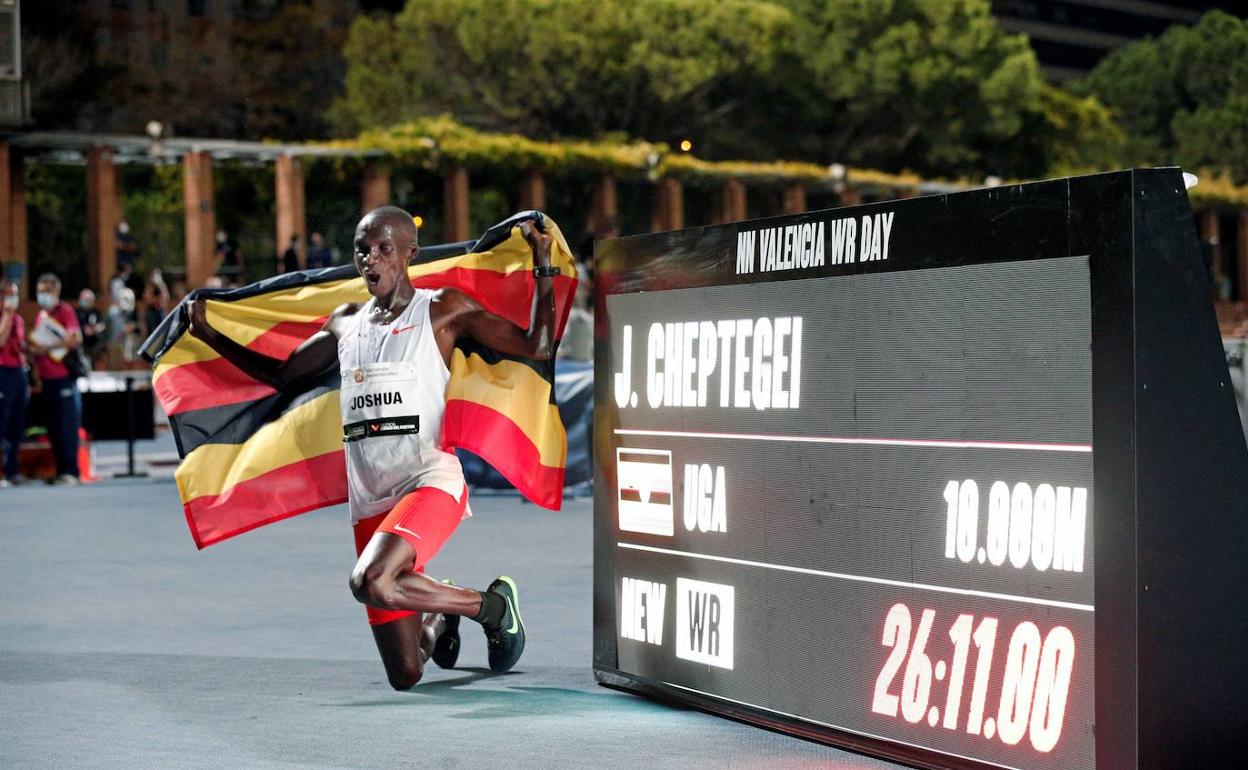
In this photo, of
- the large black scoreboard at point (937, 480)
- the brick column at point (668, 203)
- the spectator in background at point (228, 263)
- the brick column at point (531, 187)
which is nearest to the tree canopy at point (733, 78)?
the brick column at point (668, 203)

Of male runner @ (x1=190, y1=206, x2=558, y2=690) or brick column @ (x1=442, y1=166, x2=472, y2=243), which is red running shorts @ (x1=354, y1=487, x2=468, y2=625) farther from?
brick column @ (x1=442, y1=166, x2=472, y2=243)

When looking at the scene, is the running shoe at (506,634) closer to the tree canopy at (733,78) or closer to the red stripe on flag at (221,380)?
the red stripe on flag at (221,380)

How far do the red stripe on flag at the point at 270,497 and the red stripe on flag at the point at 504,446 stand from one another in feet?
2.51

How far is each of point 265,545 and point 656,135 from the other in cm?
4289

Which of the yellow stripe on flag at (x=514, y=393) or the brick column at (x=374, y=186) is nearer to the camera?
the yellow stripe on flag at (x=514, y=393)

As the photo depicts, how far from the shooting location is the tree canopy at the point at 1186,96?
214 ft

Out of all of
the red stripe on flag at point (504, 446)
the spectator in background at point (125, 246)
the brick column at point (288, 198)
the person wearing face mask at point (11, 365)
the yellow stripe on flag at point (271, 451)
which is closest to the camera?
the red stripe on flag at point (504, 446)

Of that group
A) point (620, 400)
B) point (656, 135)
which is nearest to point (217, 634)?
point (620, 400)

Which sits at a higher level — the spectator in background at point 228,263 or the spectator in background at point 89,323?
the spectator in background at point 228,263

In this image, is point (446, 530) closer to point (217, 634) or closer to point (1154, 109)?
point (217, 634)

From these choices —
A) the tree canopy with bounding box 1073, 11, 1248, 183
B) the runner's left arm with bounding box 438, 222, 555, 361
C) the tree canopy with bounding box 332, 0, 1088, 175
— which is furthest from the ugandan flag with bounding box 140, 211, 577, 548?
the tree canopy with bounding box 1073, 11, 1248, 183

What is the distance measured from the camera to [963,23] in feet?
189

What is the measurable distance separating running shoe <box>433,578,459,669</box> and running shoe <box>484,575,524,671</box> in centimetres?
29

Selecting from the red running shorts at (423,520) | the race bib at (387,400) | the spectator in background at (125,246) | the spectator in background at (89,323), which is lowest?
the red running shorts at (423,520)
